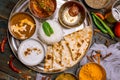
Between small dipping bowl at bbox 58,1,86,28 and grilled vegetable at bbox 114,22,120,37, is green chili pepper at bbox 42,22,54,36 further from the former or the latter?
grilled vegetable at bbox 114,22,120,37

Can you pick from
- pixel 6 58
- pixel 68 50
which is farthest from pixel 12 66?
pixel 68 50

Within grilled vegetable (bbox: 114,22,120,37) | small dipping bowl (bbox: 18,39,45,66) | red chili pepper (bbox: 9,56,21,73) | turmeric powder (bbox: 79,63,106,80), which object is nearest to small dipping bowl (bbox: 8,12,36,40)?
small dipping bowl (bbox: 18,39,45,66)

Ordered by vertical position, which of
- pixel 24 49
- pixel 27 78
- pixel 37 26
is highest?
pixel 37 26

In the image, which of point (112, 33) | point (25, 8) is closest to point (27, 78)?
point (25, 8)

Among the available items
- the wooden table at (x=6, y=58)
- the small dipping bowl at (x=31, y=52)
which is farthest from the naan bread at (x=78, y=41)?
the wooden table at (x=6, y=58)

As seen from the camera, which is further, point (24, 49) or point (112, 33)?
point (112, 33)

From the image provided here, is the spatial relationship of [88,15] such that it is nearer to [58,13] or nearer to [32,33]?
[58,13]
